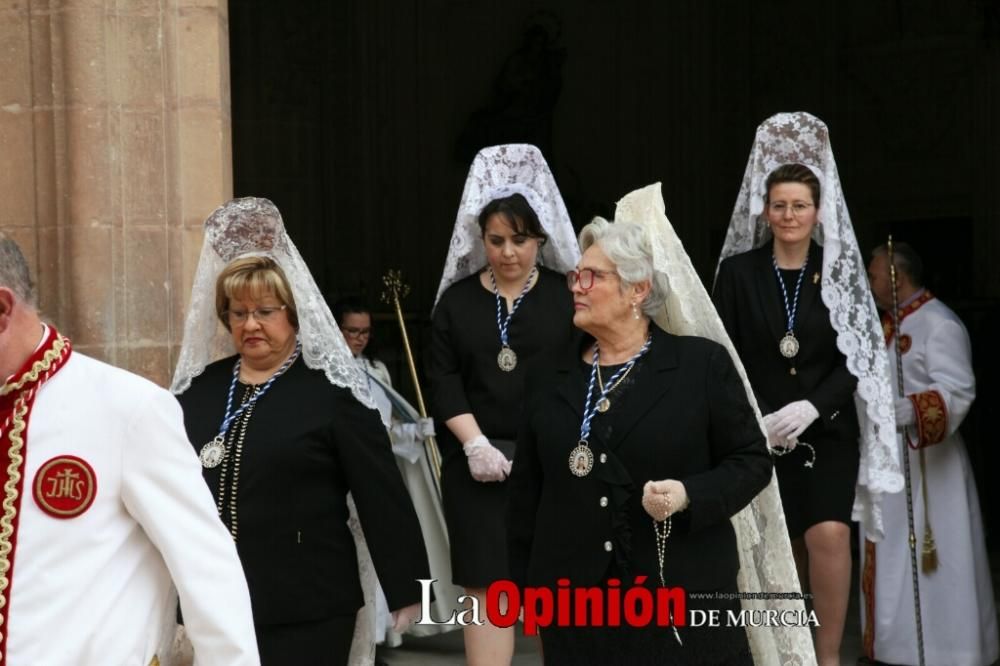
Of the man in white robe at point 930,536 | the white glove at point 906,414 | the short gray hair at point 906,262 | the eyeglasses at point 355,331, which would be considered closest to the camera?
the white glove at point 906,414

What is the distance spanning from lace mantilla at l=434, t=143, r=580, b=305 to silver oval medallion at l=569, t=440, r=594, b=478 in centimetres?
174

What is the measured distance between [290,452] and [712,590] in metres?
1.10

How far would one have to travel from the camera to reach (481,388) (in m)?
5.57

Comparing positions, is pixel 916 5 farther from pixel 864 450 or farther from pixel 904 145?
pixel 864 450

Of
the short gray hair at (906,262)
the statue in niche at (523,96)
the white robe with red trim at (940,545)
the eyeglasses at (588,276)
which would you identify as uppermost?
the statue in niche at (523,96)

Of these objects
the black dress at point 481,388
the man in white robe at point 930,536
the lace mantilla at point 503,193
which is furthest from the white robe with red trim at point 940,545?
the black dress at point 481,388

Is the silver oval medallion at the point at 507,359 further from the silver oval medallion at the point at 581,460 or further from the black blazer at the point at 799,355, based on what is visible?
the silver oval medallion at the point at 581,460

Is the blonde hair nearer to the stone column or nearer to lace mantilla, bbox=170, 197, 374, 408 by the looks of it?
lace mantilla, bbox=170, 197, 374, 408

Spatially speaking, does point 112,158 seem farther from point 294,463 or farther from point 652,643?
point 652,643

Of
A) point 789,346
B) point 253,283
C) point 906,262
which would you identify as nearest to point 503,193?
point 789,346

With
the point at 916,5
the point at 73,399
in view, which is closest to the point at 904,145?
the point at 916,5

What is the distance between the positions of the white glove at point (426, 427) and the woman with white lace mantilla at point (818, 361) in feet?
4.80

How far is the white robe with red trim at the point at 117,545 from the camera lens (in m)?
2.79

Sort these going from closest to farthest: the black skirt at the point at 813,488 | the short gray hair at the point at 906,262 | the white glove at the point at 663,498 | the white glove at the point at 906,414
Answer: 1. the white glove at the point at 663,498
2. the black skirt at the point at 813,488
3. the white glove at the point at 906,414
4. the short gray hair at the point at 906,262
